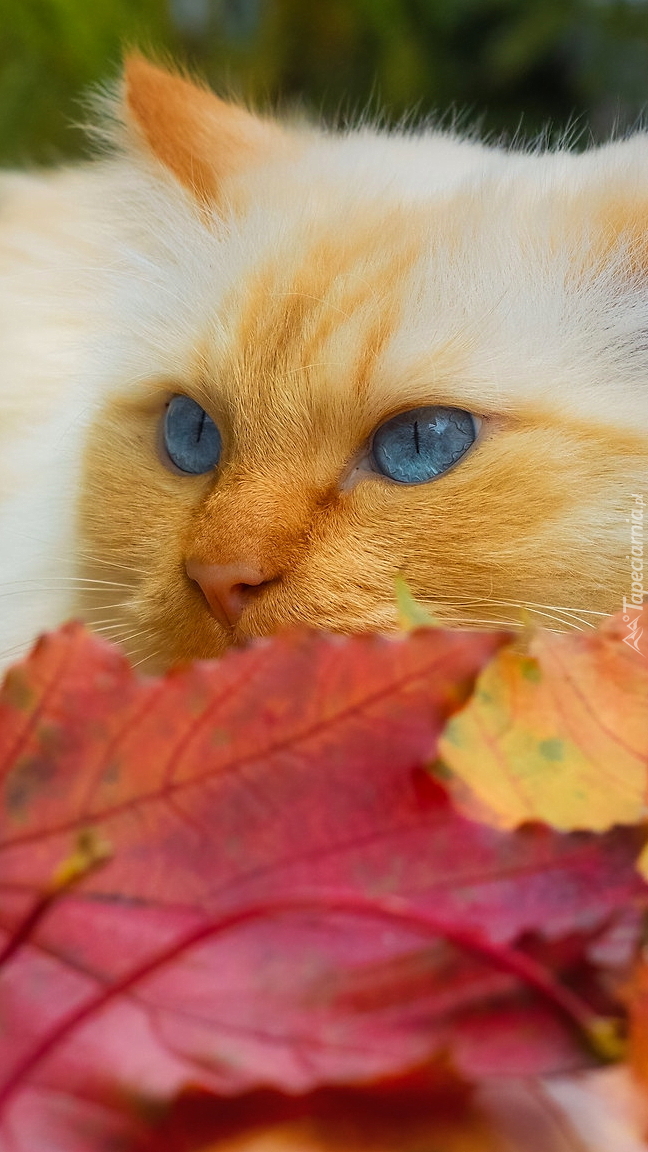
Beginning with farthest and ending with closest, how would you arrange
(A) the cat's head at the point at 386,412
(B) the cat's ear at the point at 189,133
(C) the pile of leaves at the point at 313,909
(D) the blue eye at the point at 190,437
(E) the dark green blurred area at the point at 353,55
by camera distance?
(E) the dark green blurred area at the point at 353,55, (B) the cat's ear at the point at 189,133, (D) the blue eye at the point at 190,437, (A) the cat's head at the point at 386,412, (C) the pile of leaves at the point at 313,909

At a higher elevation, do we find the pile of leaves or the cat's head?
the cat's head

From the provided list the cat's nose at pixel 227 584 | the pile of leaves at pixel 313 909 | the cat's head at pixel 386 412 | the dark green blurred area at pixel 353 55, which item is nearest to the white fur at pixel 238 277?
the cat's head at pixel 386 412

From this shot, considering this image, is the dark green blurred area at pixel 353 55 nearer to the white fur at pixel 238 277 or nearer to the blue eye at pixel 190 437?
the white fur at pixel 238 277

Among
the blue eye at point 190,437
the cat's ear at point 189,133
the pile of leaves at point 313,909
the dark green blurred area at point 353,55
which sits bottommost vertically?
the pile of leaves at point 313,909

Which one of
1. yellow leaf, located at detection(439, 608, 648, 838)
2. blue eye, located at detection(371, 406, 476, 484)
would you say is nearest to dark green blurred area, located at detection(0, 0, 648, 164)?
blue eye, located at detection(371, 406, 476, 484)

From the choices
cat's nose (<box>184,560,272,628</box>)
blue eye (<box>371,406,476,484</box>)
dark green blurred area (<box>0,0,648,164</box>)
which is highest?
dark green blurred area (<box>0,0,648,164</box>)

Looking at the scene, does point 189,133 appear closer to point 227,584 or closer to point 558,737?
point 227,584

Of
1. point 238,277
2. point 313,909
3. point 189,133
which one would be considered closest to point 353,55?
point 189,133

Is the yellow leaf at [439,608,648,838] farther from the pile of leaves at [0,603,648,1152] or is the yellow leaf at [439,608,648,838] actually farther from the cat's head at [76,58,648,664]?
the cat's head at [76,58,648,664]
